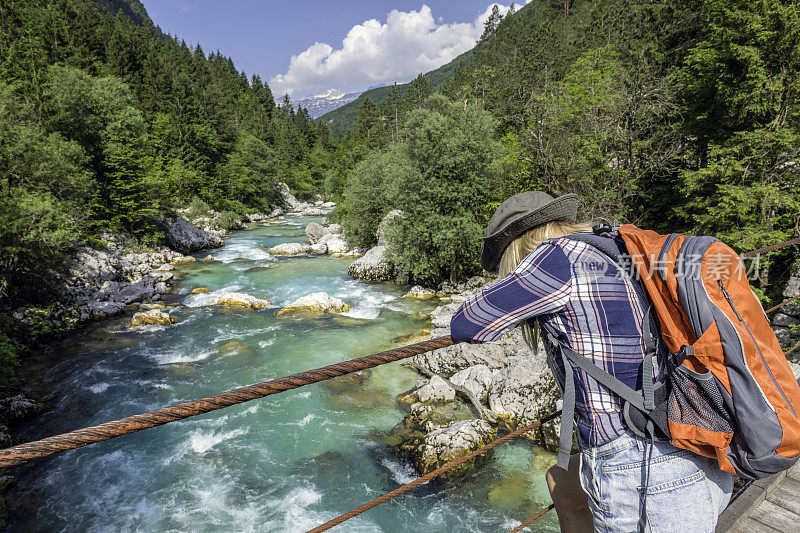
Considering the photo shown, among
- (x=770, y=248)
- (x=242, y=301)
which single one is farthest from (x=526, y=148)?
(x=770, y=248)

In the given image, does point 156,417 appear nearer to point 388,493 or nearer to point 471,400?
point 388,493

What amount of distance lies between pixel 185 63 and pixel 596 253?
256 feet

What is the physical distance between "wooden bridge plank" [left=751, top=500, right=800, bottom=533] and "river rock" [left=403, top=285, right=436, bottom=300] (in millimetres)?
16007

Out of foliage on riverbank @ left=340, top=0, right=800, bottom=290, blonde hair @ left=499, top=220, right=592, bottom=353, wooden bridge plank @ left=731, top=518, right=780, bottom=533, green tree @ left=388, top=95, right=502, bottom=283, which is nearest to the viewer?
blonde hair @ left=499, top=220, right=592, bottom=353

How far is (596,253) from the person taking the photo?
152cm

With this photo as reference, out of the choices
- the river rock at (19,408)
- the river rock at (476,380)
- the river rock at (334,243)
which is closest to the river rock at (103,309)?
the river rock at (19,408)

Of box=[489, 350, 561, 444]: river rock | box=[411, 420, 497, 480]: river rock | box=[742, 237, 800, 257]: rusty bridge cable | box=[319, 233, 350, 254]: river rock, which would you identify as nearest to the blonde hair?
box=[742, 237, 800, 257]: rusty bridge cable

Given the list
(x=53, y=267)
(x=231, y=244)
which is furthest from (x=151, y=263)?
(x=231, y=244)

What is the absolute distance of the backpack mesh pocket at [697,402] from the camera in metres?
1.24

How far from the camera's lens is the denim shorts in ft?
4.76

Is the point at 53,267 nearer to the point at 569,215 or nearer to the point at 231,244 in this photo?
the point at 231,244

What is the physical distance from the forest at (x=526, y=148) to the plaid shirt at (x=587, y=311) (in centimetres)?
61

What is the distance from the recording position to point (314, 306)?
16.9 metres

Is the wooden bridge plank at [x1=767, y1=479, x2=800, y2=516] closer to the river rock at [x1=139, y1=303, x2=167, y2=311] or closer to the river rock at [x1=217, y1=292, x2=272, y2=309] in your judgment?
the river rock at [x1=217, y1=292, x2=272, y2=309]
